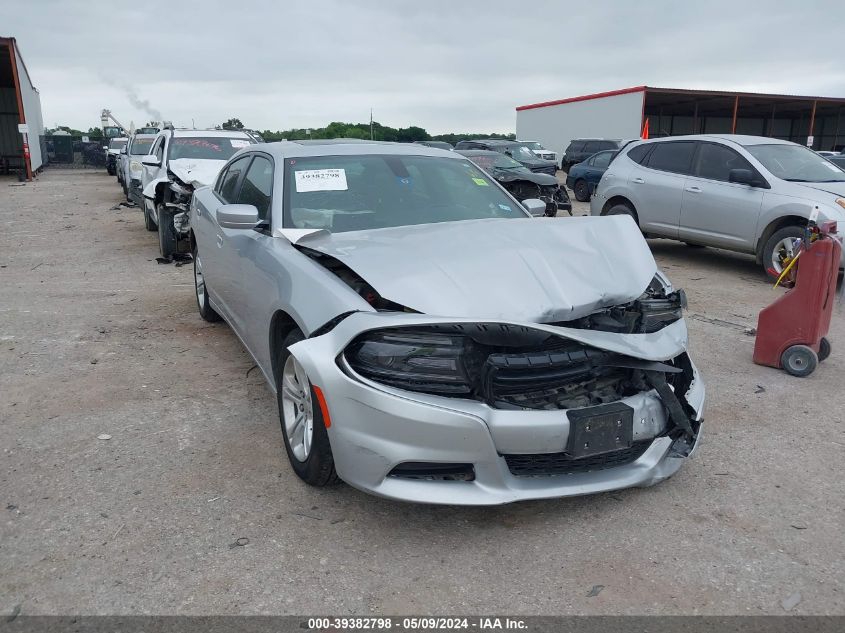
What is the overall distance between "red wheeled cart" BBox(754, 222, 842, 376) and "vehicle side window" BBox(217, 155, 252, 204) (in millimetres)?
4053

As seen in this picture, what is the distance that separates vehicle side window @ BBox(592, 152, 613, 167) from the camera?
62.9 feet

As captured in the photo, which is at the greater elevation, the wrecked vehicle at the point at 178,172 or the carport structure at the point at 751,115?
the carport structure at the point at 751,115

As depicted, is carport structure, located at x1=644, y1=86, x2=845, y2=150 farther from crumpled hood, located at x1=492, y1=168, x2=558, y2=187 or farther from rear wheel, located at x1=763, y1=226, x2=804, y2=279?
rear wheel, located at x1=763, y1=226, x2=804, y2=279

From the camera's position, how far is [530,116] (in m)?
43.8

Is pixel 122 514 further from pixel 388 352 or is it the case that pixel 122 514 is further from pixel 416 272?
pixel 416 272

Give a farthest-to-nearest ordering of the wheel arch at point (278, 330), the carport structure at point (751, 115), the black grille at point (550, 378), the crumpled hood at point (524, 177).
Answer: the carport structure at point (751, 115)
the crumpled hood at point (524, 177)
the wheel arch at point (278, 330)
the black grille at point (550, 378)

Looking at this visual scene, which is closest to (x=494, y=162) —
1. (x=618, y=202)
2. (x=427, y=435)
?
(x=618, y=202)

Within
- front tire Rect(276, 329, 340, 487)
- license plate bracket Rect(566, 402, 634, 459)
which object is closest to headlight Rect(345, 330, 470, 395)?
front tire Rect(276, 329, 340, 487)

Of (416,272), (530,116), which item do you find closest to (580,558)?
(416,272)

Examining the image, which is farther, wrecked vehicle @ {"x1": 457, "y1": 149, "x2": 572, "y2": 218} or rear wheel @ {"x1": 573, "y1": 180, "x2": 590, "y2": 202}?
rear wheel @ {"x1": 573, "y1": 180, "x2": 590, "y2": 202}

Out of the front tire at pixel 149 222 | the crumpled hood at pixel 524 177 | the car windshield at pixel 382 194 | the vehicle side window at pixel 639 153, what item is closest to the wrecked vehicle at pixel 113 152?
the front tire at pixel 149 222

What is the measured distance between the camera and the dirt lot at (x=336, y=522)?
2.58 m

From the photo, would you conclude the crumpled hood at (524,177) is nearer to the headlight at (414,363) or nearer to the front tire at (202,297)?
the front tire at (202,297)

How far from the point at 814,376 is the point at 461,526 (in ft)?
11.2
